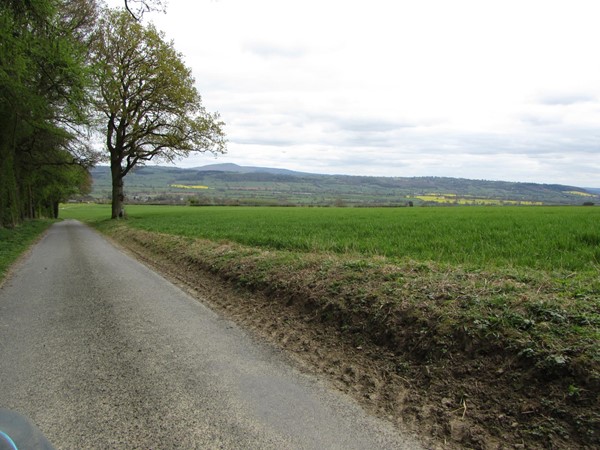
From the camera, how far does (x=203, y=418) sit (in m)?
3.46

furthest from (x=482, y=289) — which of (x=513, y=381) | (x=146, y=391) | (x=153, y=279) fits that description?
(x=153, y=279)

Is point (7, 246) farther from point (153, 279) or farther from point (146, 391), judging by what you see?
point (146, 391)

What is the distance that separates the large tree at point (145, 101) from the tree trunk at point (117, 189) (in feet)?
0.29

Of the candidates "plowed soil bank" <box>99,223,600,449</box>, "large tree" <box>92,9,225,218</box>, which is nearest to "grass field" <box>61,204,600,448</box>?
"plowed soil bank" <box>99,223,600,449</box>

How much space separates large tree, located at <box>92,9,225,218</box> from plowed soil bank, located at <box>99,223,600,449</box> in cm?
2663

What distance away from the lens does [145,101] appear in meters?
31.1

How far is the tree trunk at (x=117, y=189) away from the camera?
1332 inches

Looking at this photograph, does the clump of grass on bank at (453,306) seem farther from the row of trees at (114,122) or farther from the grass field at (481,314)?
the row of trees at (114,122)

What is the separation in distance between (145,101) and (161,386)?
31420 millimetres

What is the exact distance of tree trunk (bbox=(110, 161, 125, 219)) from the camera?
33844mm

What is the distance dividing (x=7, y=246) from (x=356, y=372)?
17.8 meters

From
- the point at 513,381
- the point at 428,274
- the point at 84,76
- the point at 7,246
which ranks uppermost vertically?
the point at 84,76

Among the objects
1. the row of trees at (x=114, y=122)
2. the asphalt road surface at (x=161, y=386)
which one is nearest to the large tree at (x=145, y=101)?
the row of trees at (x=114, y=122)

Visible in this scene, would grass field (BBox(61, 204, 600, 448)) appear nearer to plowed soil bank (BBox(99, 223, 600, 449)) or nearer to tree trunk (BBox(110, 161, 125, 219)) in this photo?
plowed soil bank (BBox(99, 223, 600, 449))
